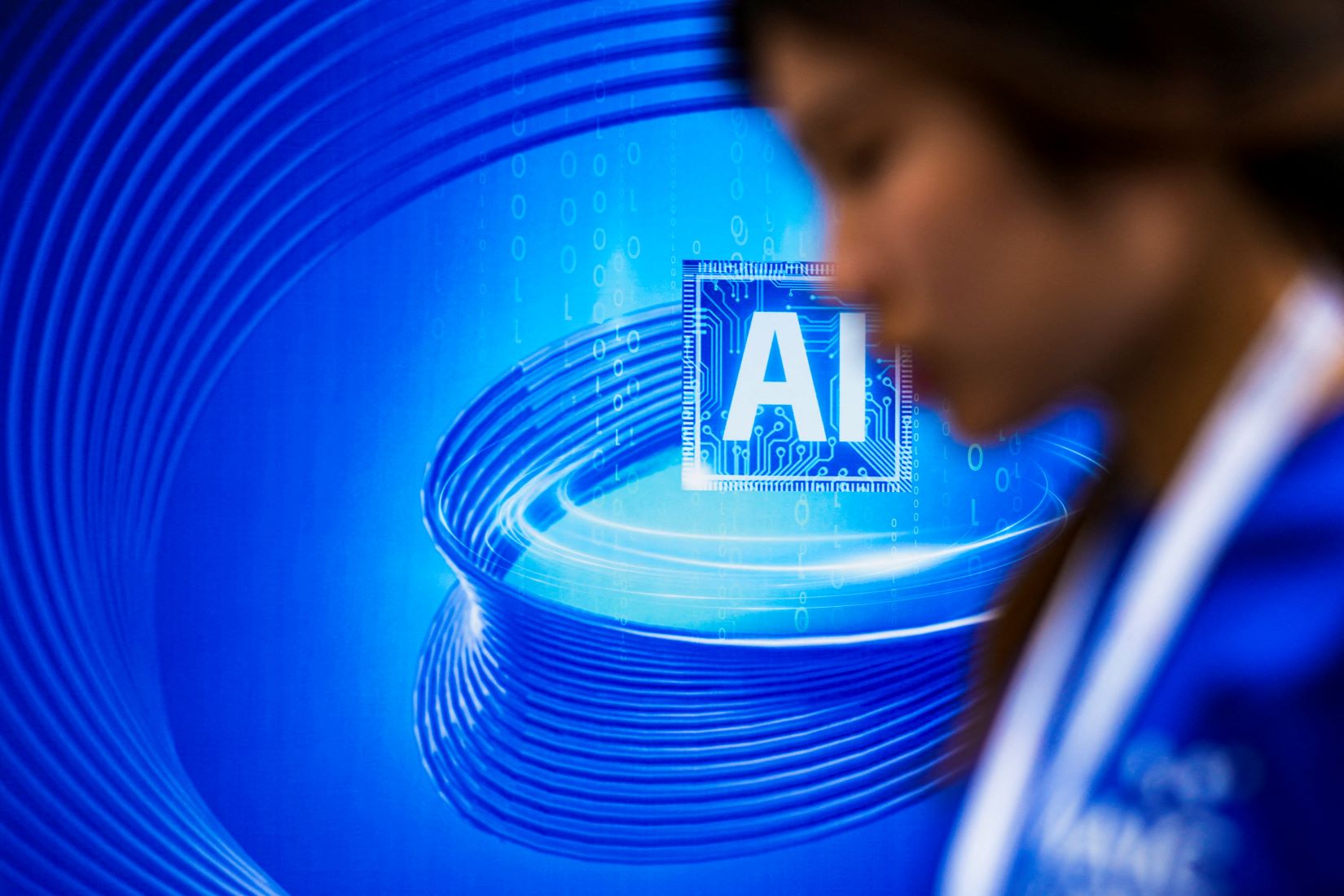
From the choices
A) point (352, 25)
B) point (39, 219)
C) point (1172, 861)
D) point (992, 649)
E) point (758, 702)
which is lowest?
point (1172, 861)

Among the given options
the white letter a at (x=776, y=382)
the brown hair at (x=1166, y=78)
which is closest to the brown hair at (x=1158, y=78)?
the brown hair at (x=1166, y=78)

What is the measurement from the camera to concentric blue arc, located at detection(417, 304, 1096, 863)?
8.16 ft

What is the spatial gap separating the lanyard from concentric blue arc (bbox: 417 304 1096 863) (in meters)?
2.02

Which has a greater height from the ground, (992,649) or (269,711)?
(269,711)

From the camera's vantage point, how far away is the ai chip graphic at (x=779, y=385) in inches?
97.6

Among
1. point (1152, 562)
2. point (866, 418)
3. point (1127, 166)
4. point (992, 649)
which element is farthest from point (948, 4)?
point (866, 418)

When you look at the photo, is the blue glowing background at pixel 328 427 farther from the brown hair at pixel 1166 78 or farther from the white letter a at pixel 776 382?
the brown hair at pixel 1166 78

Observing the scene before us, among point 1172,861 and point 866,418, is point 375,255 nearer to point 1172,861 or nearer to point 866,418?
point 866,418

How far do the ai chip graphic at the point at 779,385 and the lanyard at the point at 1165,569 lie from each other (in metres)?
2.01

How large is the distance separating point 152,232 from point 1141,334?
7.86ft

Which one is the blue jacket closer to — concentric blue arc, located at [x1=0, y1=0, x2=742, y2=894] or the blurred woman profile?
the blurred woman profile

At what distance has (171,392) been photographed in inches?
99.9

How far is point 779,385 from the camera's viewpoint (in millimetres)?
2479

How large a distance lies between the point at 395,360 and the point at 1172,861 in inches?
88.8
